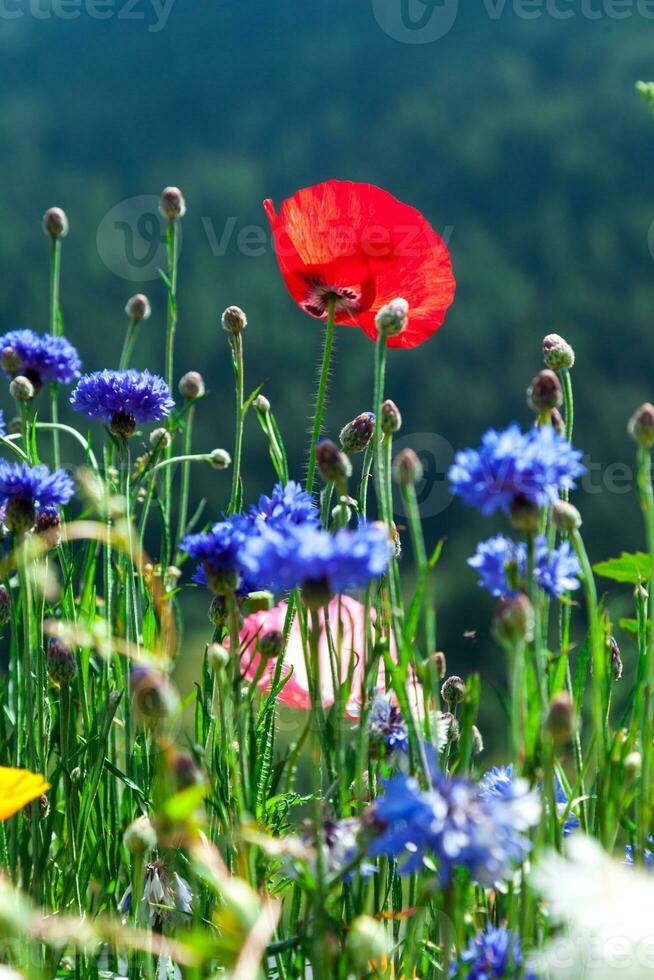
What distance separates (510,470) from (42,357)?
0.46 metres

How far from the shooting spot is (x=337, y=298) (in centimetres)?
57

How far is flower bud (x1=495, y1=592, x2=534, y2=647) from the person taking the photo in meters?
0.27

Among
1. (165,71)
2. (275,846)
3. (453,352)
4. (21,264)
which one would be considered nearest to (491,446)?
(275,846)

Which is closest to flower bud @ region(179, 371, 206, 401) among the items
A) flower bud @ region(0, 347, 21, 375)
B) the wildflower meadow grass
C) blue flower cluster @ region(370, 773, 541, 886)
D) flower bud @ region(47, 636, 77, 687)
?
the wildflower meadow grass

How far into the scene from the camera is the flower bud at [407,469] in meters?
0.32

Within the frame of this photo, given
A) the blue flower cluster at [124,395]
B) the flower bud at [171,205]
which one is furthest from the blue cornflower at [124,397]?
the flower bud at [171,205]

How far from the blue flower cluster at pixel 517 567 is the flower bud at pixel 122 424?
0.28m

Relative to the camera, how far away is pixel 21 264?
→ 2758 millimetres

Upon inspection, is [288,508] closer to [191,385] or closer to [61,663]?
[61,663]

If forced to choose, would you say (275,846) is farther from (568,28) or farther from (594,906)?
(568,28)

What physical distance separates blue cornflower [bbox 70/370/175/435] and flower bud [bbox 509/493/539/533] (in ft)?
1.03

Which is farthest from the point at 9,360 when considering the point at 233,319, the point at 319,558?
the point at 319,558

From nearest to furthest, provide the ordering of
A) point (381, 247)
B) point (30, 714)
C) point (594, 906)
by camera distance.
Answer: point (594, 906), point (30, 714), point (381, 247)

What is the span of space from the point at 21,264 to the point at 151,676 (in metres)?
2.70
